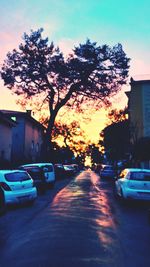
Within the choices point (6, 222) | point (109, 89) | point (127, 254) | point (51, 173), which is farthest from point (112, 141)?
point (127, 254)

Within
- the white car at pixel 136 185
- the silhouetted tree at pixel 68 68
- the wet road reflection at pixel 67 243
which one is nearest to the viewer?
the wet road reflection at pixel 67 243

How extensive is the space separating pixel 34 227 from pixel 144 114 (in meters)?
32.8

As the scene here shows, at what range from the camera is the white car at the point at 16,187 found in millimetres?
12650

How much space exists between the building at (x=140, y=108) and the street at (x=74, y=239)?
29321 millimetres

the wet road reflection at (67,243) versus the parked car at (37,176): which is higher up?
the parked car at (37,176)

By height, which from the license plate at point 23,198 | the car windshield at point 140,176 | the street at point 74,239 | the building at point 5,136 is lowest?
the street at point 74,239

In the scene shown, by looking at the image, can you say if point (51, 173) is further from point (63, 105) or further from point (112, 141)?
point (112, 141)

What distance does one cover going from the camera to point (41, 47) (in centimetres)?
3631

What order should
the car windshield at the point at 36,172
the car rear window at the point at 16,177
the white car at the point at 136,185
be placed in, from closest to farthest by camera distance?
the car rear window at the point at 16,177 < the white car at the point at 136,185 < the car windshield at the point at 36,172

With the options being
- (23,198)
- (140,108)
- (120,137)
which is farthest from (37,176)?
(120,137)

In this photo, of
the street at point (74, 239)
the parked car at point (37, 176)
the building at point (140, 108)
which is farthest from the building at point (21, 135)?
the street at point (74, 239)

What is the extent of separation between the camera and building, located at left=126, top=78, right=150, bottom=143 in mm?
39469

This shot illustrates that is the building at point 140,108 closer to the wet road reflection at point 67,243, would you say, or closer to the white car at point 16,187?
the white car at point 16,187

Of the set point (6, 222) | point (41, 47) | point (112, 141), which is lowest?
point (6, 222)
